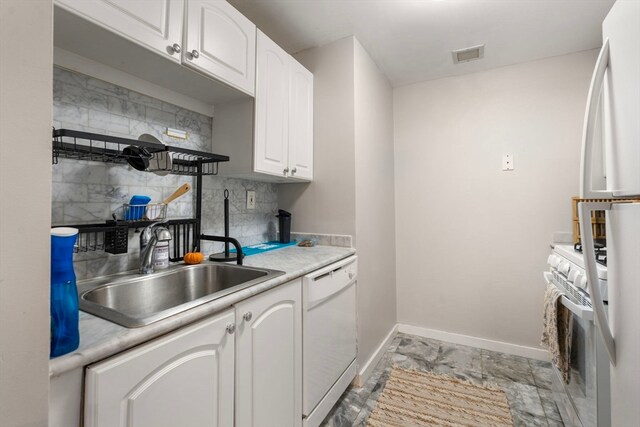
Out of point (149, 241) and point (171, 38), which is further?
point (149, 241)

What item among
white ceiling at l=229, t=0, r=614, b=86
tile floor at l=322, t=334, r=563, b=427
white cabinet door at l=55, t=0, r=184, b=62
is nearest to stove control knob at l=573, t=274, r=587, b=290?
tile floor at l=322, t=334, r=563, b=427

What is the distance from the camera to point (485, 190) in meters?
2.49

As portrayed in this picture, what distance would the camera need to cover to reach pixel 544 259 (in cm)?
229

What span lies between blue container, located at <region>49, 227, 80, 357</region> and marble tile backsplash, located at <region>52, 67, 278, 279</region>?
64 centimetres

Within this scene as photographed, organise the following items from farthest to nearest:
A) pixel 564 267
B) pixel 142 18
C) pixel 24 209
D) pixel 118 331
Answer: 1. pixel 564 267
2. pixel 142 18
3. pixel 118 331
4. pixel 24 209

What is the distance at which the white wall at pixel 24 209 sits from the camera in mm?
393

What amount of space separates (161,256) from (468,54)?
2524 mm

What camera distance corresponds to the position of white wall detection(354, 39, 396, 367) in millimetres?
2065

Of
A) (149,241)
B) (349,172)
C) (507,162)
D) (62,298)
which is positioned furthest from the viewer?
(507,162)

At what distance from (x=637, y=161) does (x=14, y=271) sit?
1141 mm

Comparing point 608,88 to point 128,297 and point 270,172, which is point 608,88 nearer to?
point 270,172

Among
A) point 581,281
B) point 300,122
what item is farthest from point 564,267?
point 300,122

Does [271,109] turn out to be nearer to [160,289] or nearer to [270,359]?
[160,289]

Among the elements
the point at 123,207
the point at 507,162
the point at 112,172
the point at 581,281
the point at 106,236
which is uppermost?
the point at 507,162
